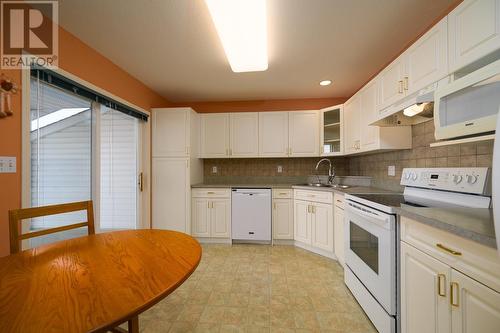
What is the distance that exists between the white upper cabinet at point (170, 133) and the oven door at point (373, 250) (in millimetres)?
2428

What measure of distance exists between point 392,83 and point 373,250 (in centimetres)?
148

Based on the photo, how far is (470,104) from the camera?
1107 millimetres

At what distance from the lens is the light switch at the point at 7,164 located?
4.52 feet

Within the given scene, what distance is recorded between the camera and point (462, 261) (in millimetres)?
863

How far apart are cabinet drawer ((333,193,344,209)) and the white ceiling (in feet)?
5.11

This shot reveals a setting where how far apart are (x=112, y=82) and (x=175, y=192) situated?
1.63 meters

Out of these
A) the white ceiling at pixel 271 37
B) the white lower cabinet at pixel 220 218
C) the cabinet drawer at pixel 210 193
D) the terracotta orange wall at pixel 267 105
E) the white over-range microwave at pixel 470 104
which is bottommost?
the white lower cabinet at pixel 220 218

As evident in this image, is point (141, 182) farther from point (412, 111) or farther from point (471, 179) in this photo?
point (471, 179)

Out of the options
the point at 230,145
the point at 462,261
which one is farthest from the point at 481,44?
the point at 230,145

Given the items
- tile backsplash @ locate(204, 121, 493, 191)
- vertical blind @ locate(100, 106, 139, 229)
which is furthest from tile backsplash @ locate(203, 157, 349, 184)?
vertical blind @ locate(100, 106, 139, 229)

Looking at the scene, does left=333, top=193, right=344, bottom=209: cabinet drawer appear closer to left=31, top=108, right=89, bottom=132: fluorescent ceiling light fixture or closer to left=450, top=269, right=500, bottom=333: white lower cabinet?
left=450, top=269, right=500, bottom=333: white lower cabinet

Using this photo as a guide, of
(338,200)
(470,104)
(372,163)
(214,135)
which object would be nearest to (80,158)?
(214,135)

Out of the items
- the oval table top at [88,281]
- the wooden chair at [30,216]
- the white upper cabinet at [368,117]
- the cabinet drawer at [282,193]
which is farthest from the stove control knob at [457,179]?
A: the wooden chair at [30,216]

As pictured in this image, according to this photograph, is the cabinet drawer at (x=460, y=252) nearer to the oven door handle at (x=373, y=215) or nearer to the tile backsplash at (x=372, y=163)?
the oven door handle at (x=373, y=215)
